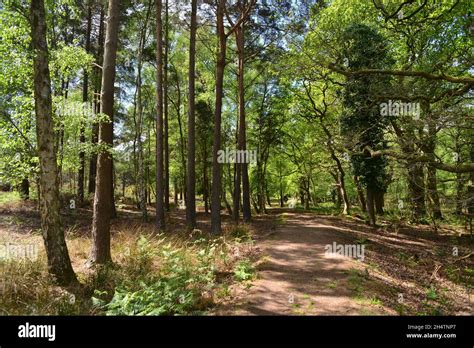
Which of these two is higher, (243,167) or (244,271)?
(243,167)

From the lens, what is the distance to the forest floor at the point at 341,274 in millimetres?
5473

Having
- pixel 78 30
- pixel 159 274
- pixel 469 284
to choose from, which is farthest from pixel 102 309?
pixel 78 30

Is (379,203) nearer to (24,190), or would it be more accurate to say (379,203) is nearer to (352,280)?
(352,280)

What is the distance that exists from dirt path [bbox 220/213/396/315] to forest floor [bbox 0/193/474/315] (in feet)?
0.06

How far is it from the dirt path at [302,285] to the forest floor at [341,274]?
0.02 m

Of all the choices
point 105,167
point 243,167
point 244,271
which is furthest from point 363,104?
point 105,167

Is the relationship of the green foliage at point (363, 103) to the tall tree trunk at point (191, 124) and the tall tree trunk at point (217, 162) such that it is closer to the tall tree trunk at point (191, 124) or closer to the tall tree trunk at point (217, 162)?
the tall tree trunk at point (217, 162)

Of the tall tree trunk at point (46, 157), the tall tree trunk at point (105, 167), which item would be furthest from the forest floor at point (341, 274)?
the tall tree trunk at point (46, 157)

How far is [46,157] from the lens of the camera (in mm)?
5500

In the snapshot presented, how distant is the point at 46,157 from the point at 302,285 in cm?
595

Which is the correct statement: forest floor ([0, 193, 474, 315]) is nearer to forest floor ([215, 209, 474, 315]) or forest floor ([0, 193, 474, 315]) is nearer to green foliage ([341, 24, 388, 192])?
forest floor ([215, 209, 474, 315])

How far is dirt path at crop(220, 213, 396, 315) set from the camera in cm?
517
